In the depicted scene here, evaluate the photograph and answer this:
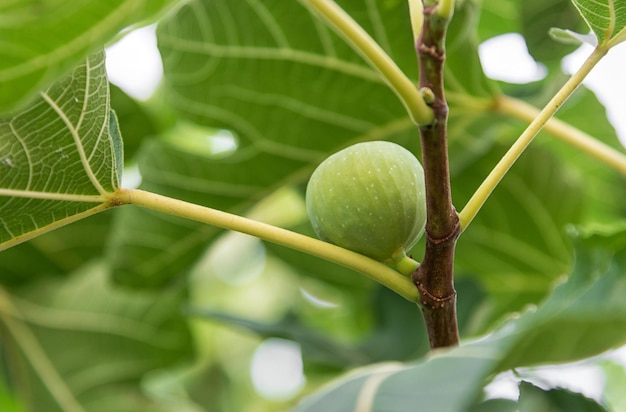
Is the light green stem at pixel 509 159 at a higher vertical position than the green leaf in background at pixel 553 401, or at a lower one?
higher

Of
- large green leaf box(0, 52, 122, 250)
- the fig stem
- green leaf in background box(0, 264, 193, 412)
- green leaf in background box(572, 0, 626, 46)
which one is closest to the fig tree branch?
the fig stem

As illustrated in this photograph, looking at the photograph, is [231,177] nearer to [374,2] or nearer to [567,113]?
[374,2]

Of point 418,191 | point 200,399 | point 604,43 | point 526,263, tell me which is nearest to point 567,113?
point 526,263

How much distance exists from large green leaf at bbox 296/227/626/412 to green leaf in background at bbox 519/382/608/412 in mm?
83

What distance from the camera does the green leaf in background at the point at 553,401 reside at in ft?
2.22

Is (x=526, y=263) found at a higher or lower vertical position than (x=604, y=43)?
higher

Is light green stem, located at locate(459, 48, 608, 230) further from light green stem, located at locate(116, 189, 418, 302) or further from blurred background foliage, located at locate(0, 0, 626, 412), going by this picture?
blurred background foliage, located at locate(0, 0, 626, 412)

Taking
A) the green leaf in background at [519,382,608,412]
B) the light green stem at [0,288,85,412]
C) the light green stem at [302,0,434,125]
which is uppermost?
the light green stem at [0,288,85,412]

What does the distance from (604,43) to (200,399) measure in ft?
3.84

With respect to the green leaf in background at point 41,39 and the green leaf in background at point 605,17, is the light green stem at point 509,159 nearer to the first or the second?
the green leaf in background at point 605,17

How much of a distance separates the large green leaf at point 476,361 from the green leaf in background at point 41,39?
1.01 feet

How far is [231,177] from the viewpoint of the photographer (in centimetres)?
117

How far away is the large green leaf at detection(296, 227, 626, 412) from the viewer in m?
0.52

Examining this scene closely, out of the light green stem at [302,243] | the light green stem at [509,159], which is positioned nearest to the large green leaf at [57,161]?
the light green stem at [302,243]
